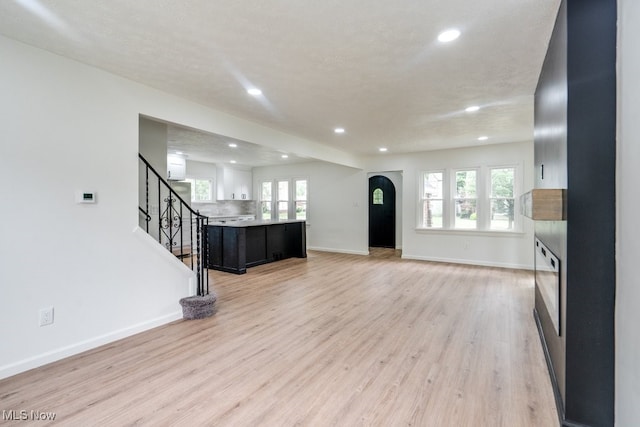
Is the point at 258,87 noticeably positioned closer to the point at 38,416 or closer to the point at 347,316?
the point at 347,316

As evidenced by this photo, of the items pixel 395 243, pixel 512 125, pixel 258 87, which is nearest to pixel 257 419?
pixel 258 87

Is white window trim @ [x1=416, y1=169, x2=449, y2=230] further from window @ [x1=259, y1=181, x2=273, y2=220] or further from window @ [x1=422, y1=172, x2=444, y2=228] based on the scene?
window @ [x1=259, y1=181, x2=273, y2=220]

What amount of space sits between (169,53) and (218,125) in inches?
59.9

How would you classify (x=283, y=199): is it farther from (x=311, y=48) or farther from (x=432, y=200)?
(x=311, y=48)

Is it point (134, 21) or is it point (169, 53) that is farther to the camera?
point (169, 53)

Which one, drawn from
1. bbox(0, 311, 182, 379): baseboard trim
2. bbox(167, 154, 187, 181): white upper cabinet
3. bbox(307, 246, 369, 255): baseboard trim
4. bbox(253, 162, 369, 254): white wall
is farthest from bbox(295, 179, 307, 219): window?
bbox(0, 311, 182, 379): baseboard trim

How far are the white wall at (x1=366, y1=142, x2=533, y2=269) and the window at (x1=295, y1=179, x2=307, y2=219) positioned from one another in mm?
2126

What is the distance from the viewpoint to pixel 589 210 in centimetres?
168

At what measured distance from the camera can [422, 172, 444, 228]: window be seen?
23.5ft

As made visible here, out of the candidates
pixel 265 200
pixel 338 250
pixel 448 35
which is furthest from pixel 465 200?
pixel 265 200

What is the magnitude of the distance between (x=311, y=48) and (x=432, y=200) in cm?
556

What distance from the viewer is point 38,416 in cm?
190

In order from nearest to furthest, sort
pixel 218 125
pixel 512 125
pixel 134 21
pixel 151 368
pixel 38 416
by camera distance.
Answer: pixel 38 416 < pixel 134 21 < pixel 151 368 < pixel 218 125 < pixel 512 125

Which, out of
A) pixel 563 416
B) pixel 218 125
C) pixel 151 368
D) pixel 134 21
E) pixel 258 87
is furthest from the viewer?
pixel 218 125
